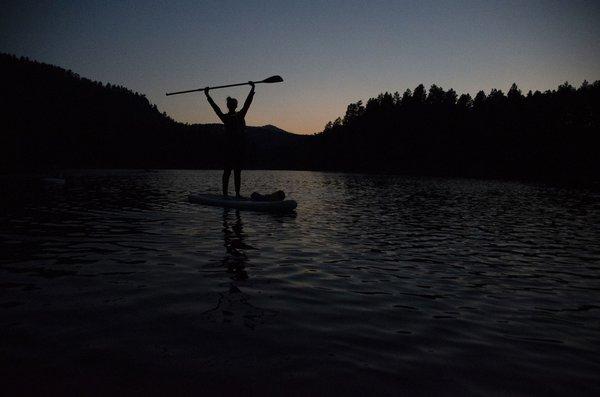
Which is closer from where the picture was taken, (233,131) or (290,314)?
(290,314)

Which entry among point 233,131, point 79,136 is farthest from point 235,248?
point 79,136

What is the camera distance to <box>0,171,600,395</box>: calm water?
3.42 meters

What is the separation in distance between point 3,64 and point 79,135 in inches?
4214

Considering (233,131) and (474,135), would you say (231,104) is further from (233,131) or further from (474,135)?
(474,135)

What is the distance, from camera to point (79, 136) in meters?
129

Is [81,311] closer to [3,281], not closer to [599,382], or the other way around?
[3,281]

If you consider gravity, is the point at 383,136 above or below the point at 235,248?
above

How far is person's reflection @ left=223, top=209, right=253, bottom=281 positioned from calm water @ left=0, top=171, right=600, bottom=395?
59mm

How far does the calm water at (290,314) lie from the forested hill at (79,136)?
83390 mm

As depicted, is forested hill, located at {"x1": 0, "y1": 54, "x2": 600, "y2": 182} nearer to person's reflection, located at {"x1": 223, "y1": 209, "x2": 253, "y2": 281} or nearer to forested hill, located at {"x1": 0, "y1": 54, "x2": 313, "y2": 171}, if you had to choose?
forested hill, located at {"x1": 0, "y1": 54, "x2": 313, "y2": 171}

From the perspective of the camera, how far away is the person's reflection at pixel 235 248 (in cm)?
707

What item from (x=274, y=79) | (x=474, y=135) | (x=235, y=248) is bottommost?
(x=235, y=248)

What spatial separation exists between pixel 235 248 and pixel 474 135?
119007mm

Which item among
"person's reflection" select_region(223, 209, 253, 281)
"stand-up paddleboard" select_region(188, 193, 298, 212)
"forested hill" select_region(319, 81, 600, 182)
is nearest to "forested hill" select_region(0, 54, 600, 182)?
"forested hill" select_region(319, 81, 600, 182)
